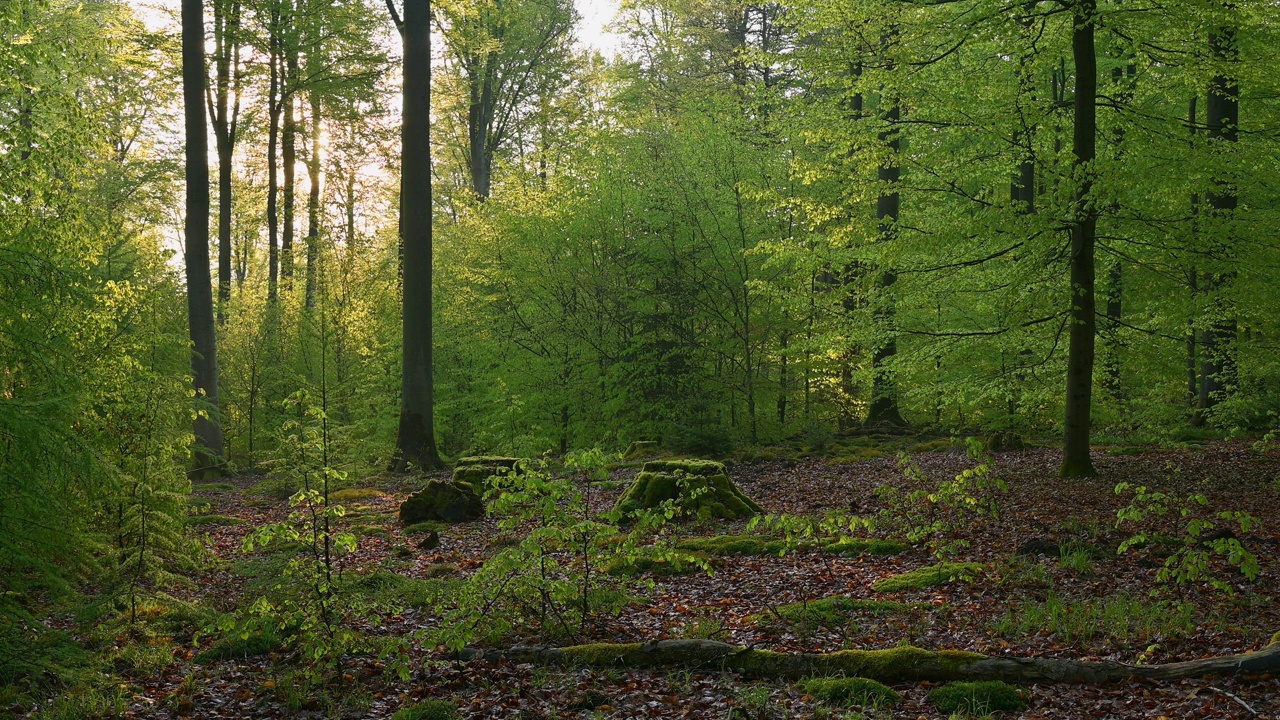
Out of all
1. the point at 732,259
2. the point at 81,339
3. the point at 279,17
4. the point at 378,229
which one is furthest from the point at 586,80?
the point at 81,339

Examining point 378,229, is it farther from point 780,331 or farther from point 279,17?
point 780,331

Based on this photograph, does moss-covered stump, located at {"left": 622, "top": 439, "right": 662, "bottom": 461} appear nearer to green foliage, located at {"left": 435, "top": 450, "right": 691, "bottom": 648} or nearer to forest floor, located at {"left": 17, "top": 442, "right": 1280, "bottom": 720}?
forest floor, located at {"left": 17, "top": 442, "right": 1280, "bottom": 720}

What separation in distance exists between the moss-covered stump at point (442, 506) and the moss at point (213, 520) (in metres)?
2.29

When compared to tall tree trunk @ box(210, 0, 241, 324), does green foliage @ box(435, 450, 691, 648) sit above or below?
below

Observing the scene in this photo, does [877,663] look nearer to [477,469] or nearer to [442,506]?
[442,506]

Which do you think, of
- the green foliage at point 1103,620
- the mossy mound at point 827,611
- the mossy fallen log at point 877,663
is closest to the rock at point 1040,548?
the green foliage at point 1103,620

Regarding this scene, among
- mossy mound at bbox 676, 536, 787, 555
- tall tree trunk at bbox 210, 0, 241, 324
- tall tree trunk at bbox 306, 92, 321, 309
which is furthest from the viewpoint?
tall tree trunk at bbox 306, 92, 321, 309

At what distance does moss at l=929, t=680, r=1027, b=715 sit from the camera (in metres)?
4.52

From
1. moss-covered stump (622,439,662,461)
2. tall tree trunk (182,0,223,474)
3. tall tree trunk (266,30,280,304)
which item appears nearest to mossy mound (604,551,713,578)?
moss-covered stump (622,439,662,461)

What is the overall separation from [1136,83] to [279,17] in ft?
54.6

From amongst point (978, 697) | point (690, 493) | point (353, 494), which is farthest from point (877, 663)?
point (353, 494)

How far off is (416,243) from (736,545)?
8.54 meters

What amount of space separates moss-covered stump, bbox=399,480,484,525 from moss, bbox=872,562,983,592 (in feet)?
17.8

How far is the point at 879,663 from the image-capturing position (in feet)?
16.5
